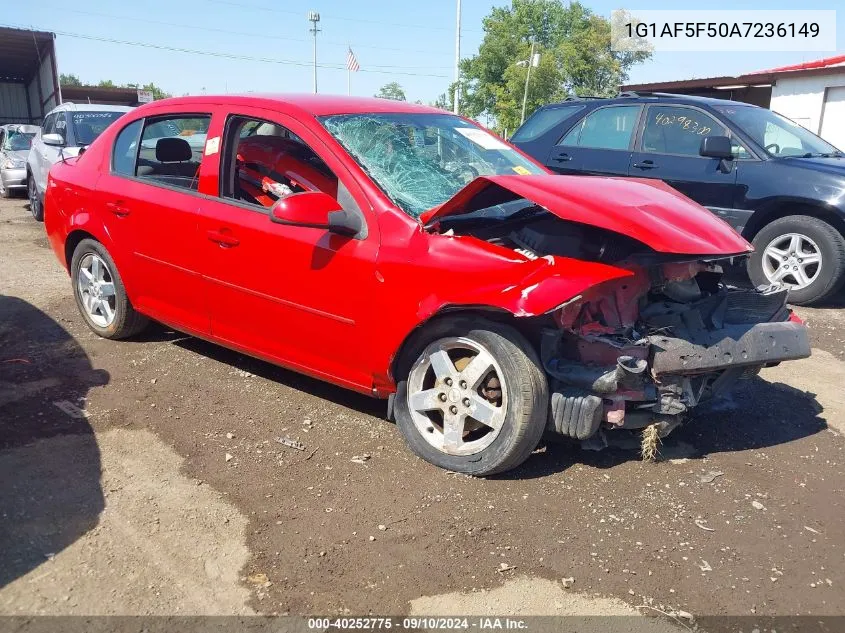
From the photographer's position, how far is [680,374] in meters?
3.30

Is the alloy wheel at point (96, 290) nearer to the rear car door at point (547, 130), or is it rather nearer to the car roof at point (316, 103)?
the car roof at point (316, 103)

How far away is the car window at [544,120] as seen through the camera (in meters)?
8.12

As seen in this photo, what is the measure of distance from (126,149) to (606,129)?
16.1 feet

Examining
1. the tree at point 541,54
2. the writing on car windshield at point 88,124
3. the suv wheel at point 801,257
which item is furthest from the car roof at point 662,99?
the tree at point 541,54

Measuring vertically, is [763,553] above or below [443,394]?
below

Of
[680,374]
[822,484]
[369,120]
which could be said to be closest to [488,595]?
[680,374]

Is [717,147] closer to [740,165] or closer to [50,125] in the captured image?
[740,165]

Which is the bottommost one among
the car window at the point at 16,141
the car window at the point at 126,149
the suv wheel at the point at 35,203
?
the suv wheel at the point at 35,203

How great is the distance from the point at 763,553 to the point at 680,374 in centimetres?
80

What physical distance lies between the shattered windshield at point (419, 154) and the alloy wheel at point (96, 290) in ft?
7.09

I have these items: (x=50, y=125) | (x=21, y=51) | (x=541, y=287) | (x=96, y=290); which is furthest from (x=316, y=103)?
(x=21, y=51)

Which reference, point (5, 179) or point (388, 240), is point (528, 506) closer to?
point (388, 240)

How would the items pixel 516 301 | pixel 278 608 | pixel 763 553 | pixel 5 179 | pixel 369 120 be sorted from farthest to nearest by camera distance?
1. pixel 5 179
2. pixel 369 120
3. pixel 516 301
4. pixel 763 553
5. pixel 278 608

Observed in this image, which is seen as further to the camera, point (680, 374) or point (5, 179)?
point (5, 179)
